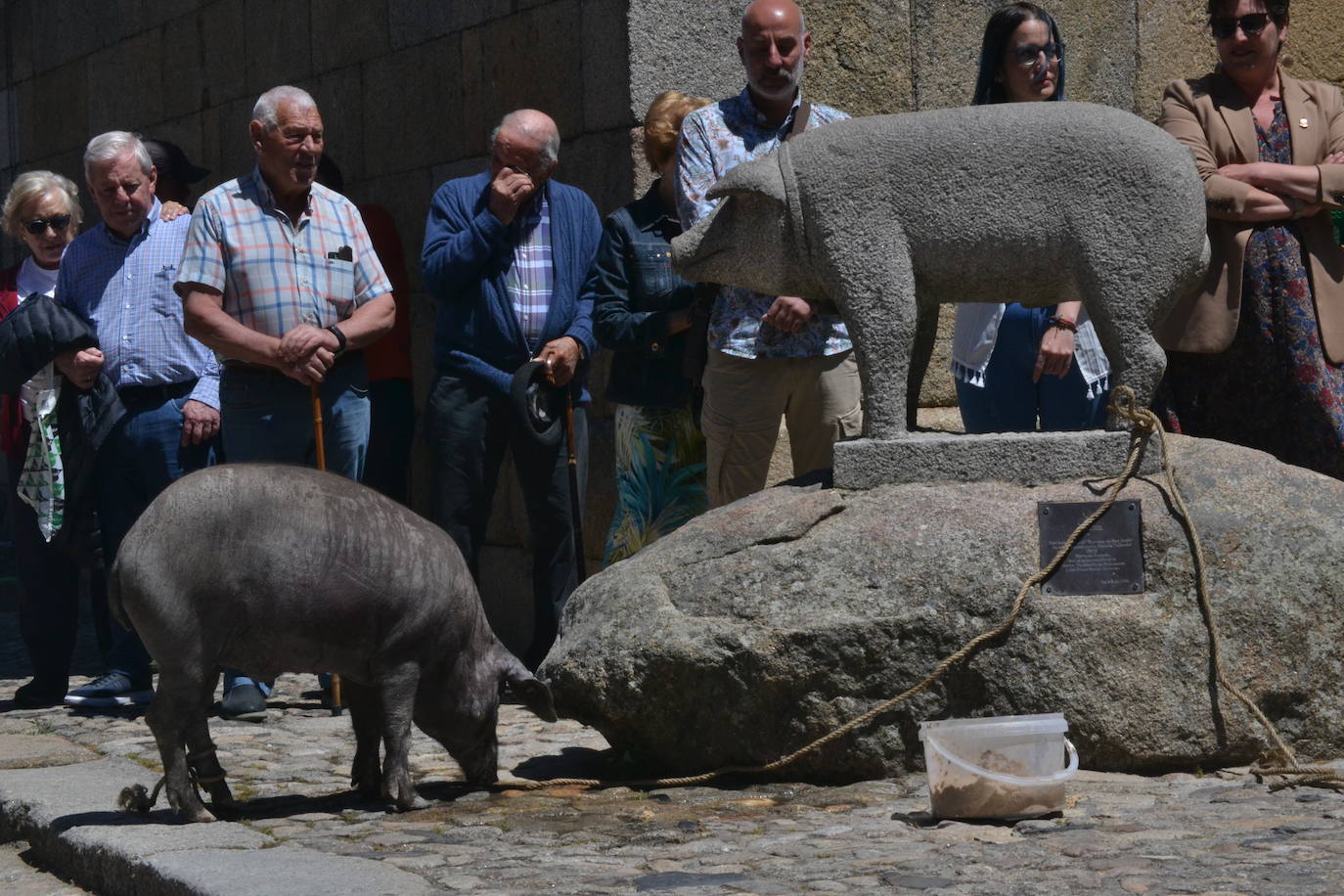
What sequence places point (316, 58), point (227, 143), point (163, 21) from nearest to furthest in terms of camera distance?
point (316, 58) < point (227, 143) < point (163, 21)

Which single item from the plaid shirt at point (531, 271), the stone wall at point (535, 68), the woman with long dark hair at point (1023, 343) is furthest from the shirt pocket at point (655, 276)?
the woman with long dark hair at point (1023, 343)

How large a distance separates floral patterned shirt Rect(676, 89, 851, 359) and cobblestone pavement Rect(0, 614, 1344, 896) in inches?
53.5

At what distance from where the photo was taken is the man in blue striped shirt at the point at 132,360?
630 centimetres

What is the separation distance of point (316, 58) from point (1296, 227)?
15.4ft

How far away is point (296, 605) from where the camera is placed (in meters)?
4.30

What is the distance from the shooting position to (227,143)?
9047 millimetres

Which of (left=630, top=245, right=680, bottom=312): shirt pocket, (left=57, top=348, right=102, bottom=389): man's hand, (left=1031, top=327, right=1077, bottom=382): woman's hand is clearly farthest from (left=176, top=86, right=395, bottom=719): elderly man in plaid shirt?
(left=1031, top=327, right=1077, bottom=382): woman's hand

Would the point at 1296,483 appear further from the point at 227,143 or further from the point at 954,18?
the point at 227,143

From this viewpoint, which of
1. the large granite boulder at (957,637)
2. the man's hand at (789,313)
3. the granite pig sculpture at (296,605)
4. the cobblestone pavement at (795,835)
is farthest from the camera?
the man's hand at (789,313)

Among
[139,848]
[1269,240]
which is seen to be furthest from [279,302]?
[1269,240]

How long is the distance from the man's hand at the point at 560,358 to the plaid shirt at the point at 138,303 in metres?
Answer: 1.18

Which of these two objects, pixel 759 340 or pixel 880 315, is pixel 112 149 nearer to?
pixel 759 340

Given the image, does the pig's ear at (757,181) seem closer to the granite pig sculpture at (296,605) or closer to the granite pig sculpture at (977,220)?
the granite pig sculpture at (977,220)

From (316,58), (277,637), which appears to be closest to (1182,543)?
(277,637)
